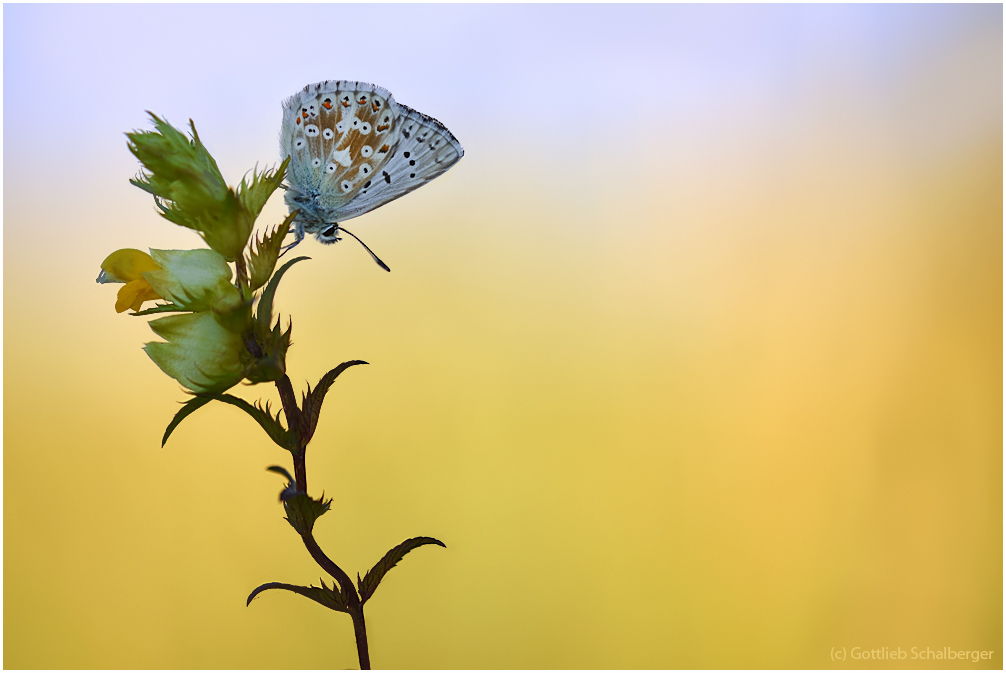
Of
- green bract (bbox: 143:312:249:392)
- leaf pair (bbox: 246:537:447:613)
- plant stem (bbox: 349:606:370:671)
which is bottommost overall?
plant stem (bbox: 349:606:370:671)

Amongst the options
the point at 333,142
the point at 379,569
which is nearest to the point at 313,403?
the point at 379,569

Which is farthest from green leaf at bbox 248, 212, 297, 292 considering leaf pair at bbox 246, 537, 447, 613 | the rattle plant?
leaf pair at bbox 246, 537, 447, 613

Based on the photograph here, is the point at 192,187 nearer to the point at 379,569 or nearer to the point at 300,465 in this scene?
the point at 300,465

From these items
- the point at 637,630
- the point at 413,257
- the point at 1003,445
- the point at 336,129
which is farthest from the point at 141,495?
the point at 1003,445

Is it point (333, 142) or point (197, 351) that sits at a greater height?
point (333, 142)

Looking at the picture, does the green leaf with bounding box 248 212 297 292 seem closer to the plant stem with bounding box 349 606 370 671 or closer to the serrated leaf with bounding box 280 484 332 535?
the serrated leaf with bounding box 280 484 332 535

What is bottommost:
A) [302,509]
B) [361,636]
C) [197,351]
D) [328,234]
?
[361,636]

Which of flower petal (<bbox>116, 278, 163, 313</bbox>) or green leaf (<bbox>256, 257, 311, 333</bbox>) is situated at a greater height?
flower petal (<bbox>116, 278, 163, 313</bbox>)

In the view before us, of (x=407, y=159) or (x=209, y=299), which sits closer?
(x=209, y=299)

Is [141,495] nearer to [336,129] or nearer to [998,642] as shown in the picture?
[336,129]
